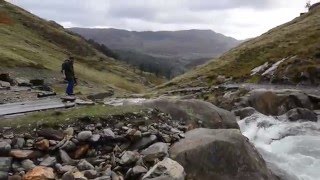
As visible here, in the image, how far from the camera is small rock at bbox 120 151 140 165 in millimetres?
15305

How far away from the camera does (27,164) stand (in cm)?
1460

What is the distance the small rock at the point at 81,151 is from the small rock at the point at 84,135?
26 centimetres

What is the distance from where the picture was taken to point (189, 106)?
2242 centimetres

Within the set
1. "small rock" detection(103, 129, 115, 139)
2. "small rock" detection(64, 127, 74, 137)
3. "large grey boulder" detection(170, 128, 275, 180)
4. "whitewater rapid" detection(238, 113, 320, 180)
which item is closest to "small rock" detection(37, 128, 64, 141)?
"small rock" detection(64, 127, 74, 137)

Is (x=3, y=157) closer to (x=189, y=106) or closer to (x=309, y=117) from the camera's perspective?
(x=189, y=106)

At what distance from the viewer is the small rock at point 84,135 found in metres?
16.2

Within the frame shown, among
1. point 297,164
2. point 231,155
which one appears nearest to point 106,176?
point 231,155

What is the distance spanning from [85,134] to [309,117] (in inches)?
1044

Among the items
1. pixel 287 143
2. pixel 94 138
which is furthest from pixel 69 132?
pixel 287 143

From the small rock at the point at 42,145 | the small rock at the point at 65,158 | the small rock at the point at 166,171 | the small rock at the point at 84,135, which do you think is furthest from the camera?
the small rock at the point at 84,135

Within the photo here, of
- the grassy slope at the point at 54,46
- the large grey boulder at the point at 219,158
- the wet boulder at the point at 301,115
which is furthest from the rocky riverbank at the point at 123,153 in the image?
the grassy slope at the point at 54,46

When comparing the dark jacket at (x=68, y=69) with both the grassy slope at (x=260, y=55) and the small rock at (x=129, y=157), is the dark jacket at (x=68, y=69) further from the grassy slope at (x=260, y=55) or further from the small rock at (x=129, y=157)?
the grassy slope at (x=260, y=55)

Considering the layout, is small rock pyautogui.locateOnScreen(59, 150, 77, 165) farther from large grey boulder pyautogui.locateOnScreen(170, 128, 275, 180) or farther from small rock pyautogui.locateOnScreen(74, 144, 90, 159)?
large grey boulder pyautogui.locateOnScreen(170, 128, 275, 180)

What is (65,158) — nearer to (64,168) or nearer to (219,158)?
(64,168)
